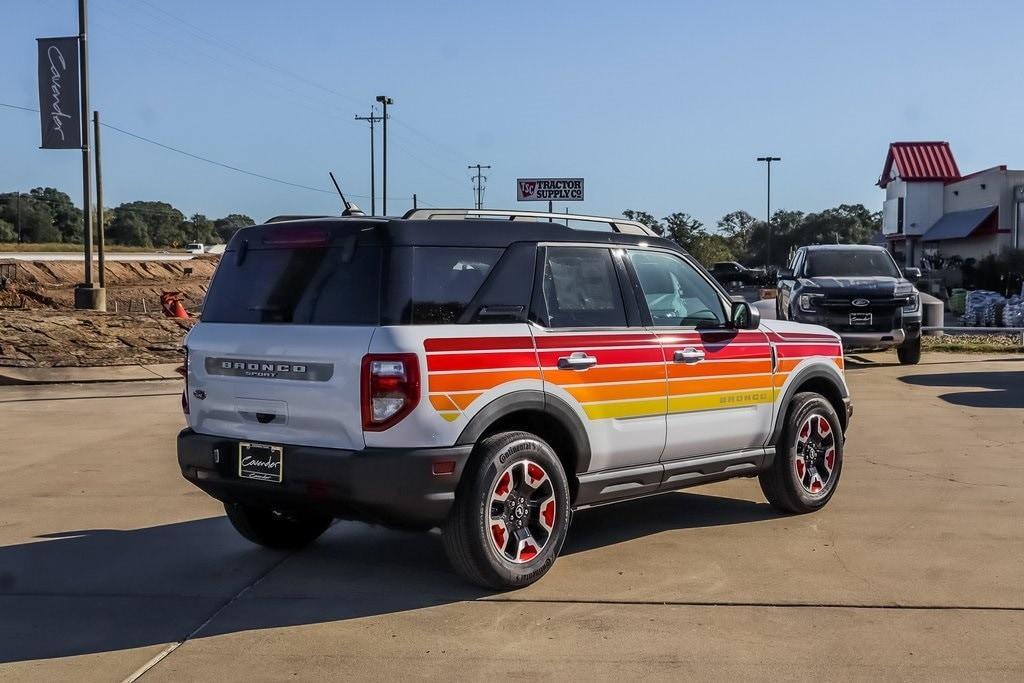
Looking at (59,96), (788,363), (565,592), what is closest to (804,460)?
(788,363)

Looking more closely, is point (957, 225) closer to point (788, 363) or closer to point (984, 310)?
point (984, 310)

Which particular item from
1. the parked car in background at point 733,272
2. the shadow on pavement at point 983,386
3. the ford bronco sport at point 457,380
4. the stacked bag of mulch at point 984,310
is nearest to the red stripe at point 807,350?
the ford bronco sport at point 457,380

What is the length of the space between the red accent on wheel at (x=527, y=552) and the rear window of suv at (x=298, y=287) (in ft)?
4.61

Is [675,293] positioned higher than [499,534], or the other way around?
[675,293]

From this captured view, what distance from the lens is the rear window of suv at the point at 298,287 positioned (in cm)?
565

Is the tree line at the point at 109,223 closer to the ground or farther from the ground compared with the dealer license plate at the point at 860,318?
farther from the ground

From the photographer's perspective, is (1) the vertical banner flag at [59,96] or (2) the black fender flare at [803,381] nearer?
(2) the black fender flare at [803,381]

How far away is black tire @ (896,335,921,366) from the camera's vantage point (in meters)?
18.1

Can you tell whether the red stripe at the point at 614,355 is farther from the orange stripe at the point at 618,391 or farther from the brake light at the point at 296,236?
the brake light at the point at 296,236

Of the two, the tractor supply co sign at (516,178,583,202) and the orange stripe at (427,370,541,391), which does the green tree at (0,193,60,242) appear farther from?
the orange stripe at (427,370,541,391)

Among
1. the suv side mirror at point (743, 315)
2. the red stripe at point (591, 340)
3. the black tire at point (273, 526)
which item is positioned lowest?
the black tire at point (273, 526)

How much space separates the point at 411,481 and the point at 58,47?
75.1 ft

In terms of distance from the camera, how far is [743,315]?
7125 millimetres

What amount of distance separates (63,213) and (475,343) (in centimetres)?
10958
